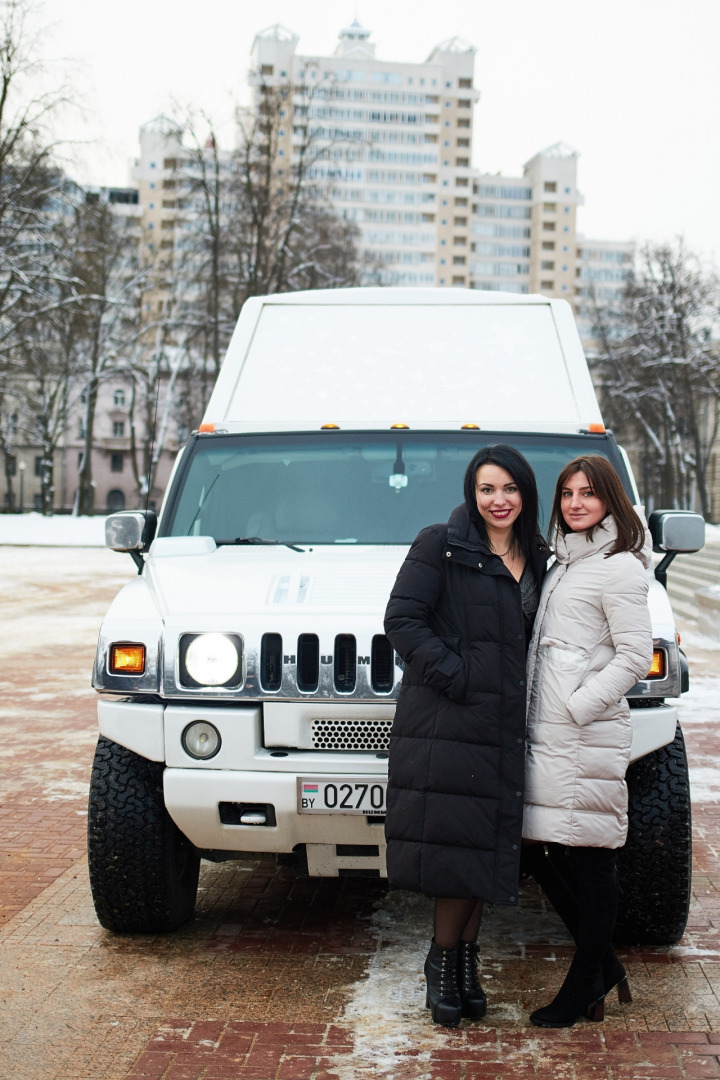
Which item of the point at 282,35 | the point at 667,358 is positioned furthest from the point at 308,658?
the point at 282,35

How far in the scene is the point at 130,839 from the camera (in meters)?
4.32

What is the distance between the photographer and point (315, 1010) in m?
3.98

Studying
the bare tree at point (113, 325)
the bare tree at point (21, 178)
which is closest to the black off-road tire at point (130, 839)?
the bare tree at point (21, 178)

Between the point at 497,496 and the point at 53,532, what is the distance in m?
37.7

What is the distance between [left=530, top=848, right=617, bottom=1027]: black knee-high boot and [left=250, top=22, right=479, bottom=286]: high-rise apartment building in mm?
112601

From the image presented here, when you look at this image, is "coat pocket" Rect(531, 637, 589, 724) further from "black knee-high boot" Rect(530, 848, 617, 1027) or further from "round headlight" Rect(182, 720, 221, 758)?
"round headlight" Rect(182, 720, 221, 758)

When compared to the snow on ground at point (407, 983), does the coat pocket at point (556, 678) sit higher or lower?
higher

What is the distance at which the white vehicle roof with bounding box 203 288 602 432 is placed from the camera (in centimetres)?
572

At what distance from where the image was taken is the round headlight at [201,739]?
4129 millimetres

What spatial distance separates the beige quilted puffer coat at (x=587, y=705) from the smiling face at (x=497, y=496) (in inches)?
11.5

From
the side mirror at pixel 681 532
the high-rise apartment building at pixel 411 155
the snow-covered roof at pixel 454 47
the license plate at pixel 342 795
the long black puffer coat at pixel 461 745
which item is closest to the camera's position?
the long black puffer coat at pixel 461 745

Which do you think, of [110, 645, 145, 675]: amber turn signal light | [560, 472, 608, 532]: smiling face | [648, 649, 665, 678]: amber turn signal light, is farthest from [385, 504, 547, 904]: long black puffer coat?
[110, 645, 145, 675]: amber turn signal light

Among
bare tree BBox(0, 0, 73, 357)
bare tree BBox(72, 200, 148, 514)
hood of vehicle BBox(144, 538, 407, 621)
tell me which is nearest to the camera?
hood of vehicle BBox(144, 538, 407, 621)

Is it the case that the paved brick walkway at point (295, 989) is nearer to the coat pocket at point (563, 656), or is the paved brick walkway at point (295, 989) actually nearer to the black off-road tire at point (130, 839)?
the black off-road tire at point (130, 839)
